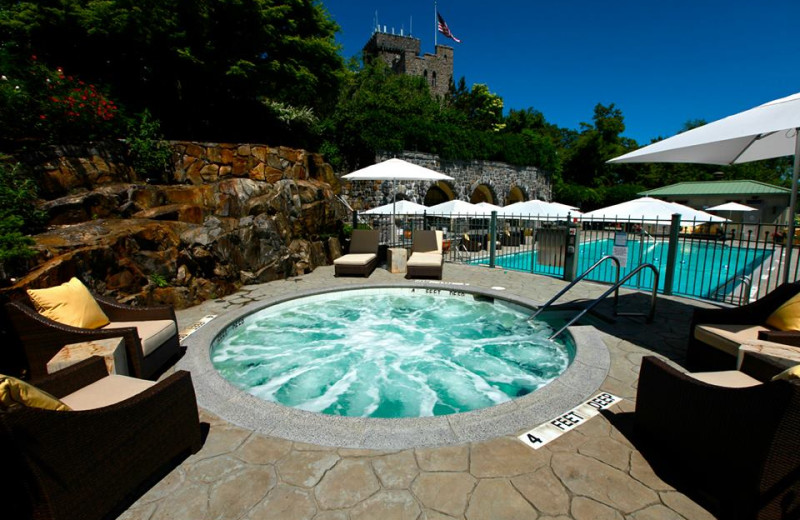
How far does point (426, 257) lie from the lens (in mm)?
8625

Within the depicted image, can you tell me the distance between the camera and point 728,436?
195 centimetres

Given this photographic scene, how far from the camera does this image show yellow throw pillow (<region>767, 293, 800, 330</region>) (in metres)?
3.26

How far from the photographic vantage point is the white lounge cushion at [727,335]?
3170 millimetres

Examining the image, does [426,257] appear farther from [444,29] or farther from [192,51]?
[444,29]

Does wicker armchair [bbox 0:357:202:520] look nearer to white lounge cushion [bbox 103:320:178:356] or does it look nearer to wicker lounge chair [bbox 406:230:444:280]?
white lounge cushion [bbox 103:320:178:356]

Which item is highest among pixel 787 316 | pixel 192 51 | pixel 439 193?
pixel 192 51

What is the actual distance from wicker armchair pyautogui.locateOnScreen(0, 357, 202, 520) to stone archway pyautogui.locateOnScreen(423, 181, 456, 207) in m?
18.7

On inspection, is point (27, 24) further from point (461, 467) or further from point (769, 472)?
point (769, 472)

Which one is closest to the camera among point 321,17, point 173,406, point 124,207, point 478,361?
point 173,406

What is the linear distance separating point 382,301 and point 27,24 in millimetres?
13628

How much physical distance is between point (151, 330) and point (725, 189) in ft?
112

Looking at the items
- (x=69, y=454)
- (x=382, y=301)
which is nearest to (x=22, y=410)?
(x=69, y=454)

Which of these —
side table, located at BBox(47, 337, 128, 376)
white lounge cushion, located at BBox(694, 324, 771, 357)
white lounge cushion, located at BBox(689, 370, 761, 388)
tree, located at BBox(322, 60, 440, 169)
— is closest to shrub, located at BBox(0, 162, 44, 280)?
side table, located at BBox(47, 337, 128, 376)

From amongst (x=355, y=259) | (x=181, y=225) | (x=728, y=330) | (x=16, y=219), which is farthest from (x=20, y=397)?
(x=355, y=259)
